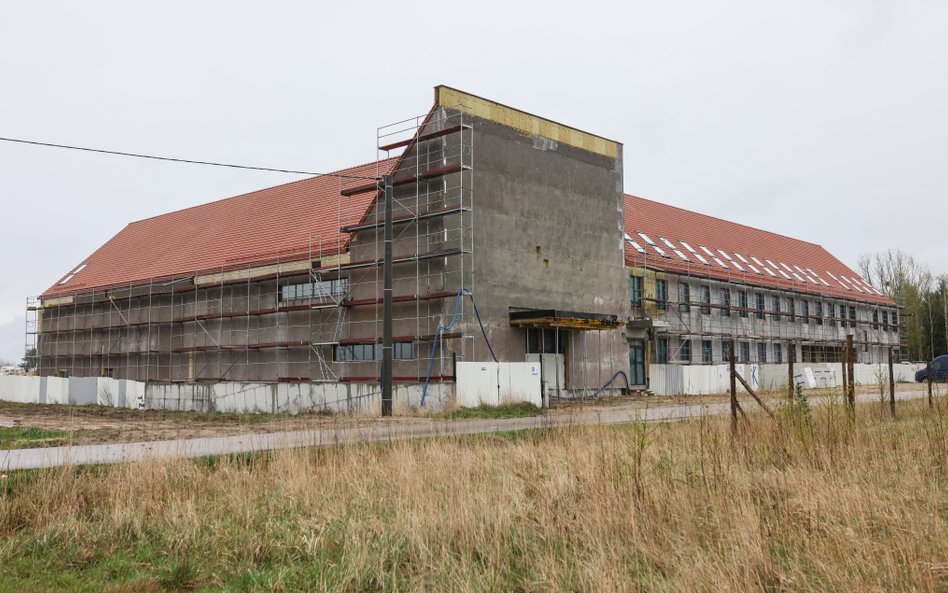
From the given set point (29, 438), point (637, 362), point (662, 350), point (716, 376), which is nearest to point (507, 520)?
point (29, 438)

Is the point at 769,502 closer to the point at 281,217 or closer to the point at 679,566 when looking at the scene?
the point at 679,566

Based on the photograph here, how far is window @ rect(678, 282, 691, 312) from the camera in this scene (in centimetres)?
4088

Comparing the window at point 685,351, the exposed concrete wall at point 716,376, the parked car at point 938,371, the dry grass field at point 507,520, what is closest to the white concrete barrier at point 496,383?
the exposed concrete wall at point 716,376

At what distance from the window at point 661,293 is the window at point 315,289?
609 inches

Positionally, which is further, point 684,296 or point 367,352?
point 684,296

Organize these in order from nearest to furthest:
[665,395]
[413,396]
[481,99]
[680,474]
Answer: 1. [680,474]
2. [413,396]
3. [481,99]
4. [665,395]

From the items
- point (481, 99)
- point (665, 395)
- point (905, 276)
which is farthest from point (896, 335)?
point (481, 99)

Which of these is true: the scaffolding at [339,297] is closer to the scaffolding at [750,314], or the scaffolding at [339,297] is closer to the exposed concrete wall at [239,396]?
the exposed concrete wall at [239,396]

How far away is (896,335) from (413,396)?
47.8 m

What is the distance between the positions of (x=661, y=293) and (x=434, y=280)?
14979mm

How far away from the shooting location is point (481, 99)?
2975cm

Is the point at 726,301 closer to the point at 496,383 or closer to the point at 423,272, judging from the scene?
the point at 423,272

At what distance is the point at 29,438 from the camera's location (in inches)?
637

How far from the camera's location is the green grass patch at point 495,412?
22.3 m
